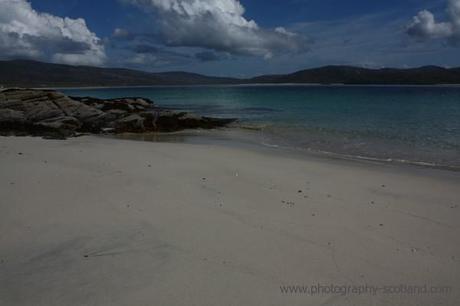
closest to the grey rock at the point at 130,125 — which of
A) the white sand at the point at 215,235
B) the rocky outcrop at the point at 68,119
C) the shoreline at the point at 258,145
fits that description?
the rocky outcrop at the point at 68,119

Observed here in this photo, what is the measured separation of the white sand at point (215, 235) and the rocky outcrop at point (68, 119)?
43.2ft

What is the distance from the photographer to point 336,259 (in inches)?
193

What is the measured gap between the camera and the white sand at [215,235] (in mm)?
4188

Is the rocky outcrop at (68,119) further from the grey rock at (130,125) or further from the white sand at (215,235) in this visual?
the white sand at (215,235)

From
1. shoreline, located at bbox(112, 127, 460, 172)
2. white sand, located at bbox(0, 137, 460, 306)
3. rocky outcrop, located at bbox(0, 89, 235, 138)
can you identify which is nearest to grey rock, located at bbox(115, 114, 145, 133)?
rocky outcrop, located at bbox(0, 89, 235, 138)

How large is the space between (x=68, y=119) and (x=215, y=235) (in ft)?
67.5

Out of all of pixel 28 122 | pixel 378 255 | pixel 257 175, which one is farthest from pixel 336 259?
pixel 28 122

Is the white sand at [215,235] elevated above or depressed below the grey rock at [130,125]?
above

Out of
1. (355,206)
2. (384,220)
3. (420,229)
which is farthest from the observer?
(355,206)

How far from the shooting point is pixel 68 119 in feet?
77.4

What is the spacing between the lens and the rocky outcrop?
22047mm

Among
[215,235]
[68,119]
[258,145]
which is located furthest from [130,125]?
[215,235]

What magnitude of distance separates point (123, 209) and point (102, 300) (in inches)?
112

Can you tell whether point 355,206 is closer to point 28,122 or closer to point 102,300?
point 102,300
